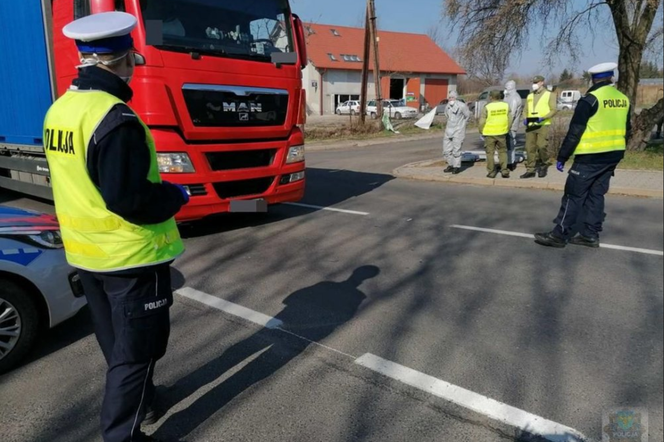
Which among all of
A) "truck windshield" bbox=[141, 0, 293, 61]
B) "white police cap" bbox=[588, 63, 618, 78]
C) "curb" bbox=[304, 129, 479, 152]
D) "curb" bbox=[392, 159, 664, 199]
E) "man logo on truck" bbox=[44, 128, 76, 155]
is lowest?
"curb" bbox=[392, 159, 664, 199]

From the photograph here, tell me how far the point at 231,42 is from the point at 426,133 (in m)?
22.0

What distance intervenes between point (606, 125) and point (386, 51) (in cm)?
5499

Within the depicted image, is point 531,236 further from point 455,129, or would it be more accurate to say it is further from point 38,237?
point 455,129

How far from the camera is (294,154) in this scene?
6812 millimetres

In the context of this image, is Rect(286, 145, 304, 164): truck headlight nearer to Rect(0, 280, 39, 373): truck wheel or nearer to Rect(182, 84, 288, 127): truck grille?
Rect(182, 84, 288, 127): truck grille

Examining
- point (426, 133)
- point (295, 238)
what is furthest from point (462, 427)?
point (426, 133)

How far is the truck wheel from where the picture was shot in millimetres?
3145

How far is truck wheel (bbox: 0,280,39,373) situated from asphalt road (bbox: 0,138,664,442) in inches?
5.1

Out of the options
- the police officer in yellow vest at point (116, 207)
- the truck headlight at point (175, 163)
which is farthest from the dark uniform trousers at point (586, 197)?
the police officer in yellow vest at point (116, 207)

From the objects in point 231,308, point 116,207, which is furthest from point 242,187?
point 116,207

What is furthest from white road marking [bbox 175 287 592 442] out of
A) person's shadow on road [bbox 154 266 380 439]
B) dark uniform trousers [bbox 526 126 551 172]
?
dark uniform trousers [bbox 526 126 551 172]

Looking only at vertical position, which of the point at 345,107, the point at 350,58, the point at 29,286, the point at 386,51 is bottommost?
the point at 29,286

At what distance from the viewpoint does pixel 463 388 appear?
291 centimetres

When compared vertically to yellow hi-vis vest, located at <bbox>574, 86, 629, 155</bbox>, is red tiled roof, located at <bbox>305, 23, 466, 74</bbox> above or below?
above
